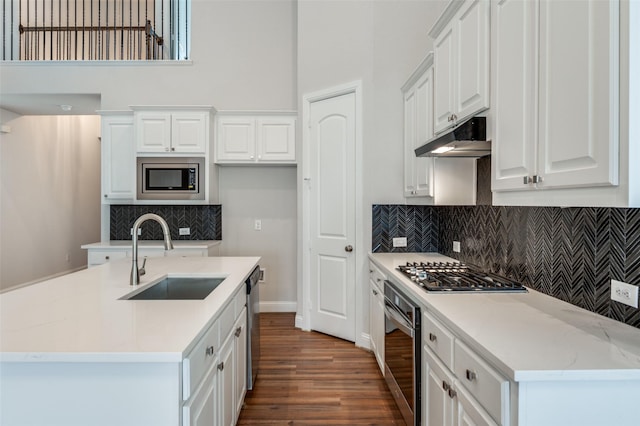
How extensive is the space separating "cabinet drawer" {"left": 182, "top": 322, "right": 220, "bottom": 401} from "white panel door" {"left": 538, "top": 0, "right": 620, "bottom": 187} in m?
1.38

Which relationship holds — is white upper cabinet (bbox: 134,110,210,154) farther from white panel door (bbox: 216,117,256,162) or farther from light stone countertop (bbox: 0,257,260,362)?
light stone countertop (bbox: 0,257,260,362)

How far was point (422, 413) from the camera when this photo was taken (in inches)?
72.6

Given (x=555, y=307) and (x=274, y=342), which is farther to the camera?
(x=274, y=342)

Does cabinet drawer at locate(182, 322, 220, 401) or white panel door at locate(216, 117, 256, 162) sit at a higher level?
white panel door at locate(216, 117, 256, 162)

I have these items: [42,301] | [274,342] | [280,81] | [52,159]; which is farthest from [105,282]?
[52,159]

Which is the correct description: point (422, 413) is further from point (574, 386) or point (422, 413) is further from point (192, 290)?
point (192, 290)

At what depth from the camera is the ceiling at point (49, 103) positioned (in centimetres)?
476

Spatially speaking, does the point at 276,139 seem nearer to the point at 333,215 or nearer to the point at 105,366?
the point at 333,215

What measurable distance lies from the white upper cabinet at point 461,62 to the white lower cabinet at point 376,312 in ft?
4.27

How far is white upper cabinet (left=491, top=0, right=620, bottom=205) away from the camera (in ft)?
3.31

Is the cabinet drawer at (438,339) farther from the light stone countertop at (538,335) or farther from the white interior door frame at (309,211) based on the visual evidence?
the white interior door frame at (309,211)

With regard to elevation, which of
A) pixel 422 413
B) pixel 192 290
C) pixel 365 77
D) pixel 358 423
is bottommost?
pixel 358 423

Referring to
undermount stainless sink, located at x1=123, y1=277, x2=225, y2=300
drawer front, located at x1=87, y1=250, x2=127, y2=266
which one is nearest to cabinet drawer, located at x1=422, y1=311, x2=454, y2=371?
undermount stainless sink, located at x1=123, y1=277, x2=225, y2=300

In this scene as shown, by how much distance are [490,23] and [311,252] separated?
2.76 m
